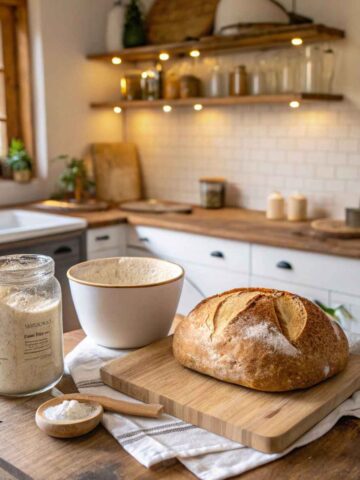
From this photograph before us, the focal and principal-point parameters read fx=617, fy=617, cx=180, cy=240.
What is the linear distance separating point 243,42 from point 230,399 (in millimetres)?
2885

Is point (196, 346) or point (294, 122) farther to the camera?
point (294, 122)

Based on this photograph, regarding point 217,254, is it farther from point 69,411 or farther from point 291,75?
point 69,411

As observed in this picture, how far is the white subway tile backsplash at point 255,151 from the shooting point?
3576 mm

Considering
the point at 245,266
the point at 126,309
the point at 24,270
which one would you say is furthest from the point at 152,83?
the point at 24,270

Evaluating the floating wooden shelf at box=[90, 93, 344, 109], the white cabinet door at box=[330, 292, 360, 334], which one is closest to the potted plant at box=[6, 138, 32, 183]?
the floating wooden shelf at box=[90, 93, 344, 109]

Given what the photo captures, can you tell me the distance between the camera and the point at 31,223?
387cm

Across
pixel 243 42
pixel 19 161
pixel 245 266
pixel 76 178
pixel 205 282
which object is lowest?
pixel 205 282

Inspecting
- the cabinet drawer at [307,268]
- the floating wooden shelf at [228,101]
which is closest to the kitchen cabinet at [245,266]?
the cabinet drawer at [307,268]

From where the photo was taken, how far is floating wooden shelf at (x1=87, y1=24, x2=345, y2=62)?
3.30 metres

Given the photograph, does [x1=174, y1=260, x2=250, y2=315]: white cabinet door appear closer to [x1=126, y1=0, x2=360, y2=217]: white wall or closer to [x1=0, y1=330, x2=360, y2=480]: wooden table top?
[x1=126, y1=0, x2=360, y2=217]: white wall

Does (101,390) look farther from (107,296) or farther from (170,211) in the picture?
(170,211)

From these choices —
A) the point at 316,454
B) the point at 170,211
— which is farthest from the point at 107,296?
the point at 170,211

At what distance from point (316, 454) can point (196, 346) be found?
310mm

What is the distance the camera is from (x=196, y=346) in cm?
120
